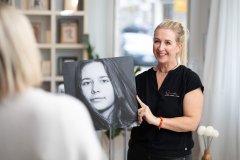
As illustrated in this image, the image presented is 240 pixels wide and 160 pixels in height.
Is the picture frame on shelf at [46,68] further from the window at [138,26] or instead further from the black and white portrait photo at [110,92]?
the black and white portrait photo at [110,92]

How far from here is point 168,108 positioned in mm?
1899

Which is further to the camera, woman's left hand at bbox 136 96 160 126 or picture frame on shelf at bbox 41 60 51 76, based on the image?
picture frame on shelf at bbox 41 60 51 76

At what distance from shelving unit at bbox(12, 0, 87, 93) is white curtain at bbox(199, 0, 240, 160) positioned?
48.5 inches

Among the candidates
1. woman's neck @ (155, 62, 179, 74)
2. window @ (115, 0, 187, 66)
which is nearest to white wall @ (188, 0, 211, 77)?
window @ (115, 0, 187, 66)

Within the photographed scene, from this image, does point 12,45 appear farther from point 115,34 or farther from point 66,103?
point 115,34

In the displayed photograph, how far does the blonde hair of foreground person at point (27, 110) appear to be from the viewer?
0.94 meters

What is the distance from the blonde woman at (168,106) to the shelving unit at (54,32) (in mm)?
1951

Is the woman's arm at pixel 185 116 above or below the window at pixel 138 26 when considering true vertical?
below

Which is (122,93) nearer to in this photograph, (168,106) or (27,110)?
(168,106)

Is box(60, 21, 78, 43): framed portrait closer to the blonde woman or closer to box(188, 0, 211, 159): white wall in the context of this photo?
box(188, 0, 211, 159): white wall

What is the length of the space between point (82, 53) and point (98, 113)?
2.05 m

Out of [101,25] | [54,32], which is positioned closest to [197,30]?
[101,25]

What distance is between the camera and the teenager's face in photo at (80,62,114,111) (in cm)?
193

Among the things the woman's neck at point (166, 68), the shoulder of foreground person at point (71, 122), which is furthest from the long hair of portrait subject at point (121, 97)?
the shoulder of foreground person at point (71, 122)
